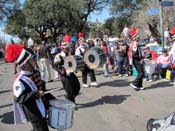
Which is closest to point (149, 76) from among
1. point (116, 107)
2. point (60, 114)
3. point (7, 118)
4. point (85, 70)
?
point (85, 70)

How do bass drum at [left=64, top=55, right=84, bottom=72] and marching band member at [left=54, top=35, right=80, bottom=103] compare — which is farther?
bass drum at [left=64, top=55, right=84, bottom=72]

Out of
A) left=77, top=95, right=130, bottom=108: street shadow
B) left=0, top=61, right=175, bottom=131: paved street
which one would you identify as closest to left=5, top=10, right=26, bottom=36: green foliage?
left=0, top=61, right=175, bottom=131: paved street

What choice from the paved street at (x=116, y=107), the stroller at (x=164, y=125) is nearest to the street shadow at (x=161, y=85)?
the paved street at (x=116, y=107)

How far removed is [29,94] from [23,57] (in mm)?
532

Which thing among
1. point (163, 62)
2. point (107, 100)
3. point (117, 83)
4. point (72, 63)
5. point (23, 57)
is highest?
point (23, 57)

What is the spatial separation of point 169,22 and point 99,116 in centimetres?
4002

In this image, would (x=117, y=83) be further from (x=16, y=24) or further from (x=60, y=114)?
(x=16, y=24)

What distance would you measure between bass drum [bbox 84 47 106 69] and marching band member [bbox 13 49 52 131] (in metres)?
6.11

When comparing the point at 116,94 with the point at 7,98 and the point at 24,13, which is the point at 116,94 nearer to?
the point at 7,98

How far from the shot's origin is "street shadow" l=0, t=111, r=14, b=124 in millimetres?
9115

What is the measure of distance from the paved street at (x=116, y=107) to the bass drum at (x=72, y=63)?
3.55 ft

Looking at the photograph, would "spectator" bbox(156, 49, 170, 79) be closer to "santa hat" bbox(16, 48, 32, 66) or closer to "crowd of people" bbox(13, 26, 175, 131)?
"crowd of people" bbox(13, 26, 175, 131)

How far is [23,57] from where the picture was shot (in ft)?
17.4

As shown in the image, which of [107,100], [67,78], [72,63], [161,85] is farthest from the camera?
[161,85]
